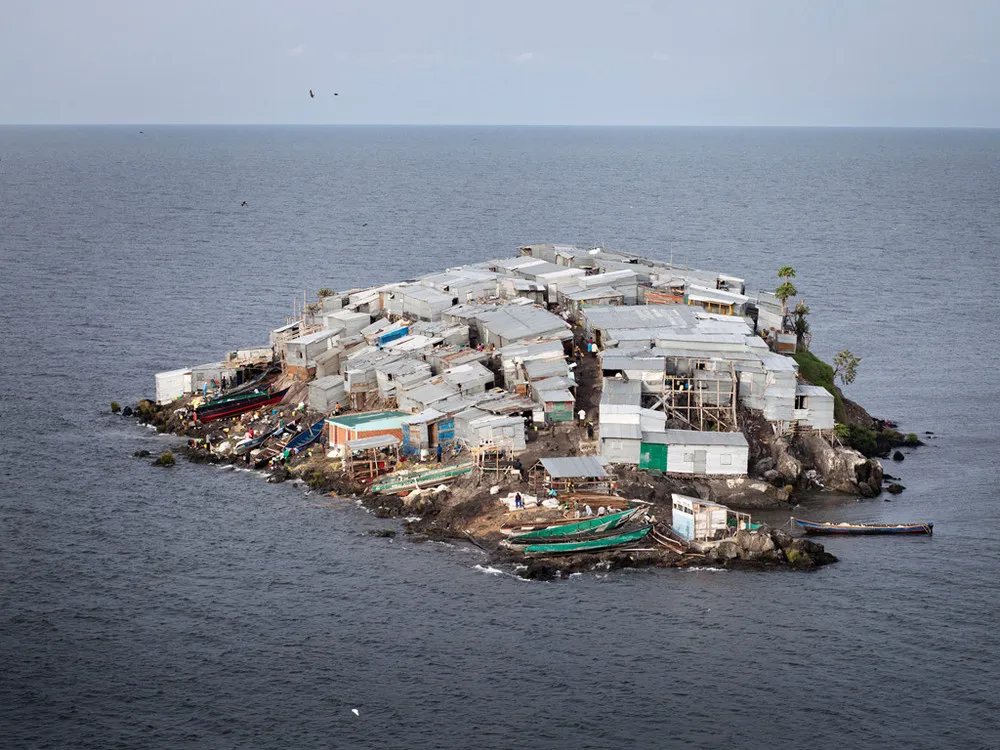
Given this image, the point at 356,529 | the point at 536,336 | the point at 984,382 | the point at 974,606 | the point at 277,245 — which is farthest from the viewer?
the point at 277,245

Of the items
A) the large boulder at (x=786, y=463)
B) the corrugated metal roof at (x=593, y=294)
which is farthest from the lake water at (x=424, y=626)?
the corrugated metal roof at (x=593, y=294)

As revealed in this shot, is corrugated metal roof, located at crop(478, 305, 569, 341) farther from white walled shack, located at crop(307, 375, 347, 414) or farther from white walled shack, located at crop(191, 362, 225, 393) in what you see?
white walled shack, located at crop(191, 362, 225, 393)

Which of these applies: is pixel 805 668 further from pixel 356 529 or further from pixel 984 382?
pixel 984 382

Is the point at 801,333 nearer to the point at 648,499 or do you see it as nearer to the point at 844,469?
the point at 844,469

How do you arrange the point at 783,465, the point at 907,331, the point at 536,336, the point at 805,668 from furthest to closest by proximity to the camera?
the point at 907,331, the point at 536,336, the point at 783,465, the point at 805,668

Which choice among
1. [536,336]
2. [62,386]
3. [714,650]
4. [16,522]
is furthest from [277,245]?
[714,650]

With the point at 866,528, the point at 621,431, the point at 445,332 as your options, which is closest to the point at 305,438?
the point at 445,332

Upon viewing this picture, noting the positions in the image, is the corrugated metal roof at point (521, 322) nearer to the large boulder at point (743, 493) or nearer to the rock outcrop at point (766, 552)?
the large boulder at point (743, 493)
